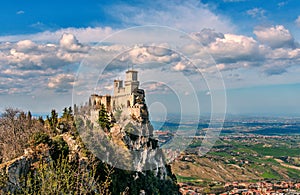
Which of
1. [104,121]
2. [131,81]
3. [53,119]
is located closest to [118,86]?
[131,81]

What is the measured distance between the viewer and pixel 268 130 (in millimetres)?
194375

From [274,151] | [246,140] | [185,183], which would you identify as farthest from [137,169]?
[246,140]

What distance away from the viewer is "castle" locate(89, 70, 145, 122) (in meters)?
32.4

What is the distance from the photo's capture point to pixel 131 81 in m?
33.0

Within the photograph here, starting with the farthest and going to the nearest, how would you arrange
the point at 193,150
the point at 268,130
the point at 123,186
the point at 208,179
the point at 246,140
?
the point at 268,130 → the point at 246,140 → the point at 193,150 → the point at 208,179 → the point at 123,186

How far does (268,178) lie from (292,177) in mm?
7553

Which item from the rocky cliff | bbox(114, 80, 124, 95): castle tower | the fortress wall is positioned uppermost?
bbox(114, 80, 124, 95): castle tower

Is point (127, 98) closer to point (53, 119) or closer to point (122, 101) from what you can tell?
point (122, 101)

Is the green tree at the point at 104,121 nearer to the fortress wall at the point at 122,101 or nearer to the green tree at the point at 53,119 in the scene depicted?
the fortress wall at the point at 122,101

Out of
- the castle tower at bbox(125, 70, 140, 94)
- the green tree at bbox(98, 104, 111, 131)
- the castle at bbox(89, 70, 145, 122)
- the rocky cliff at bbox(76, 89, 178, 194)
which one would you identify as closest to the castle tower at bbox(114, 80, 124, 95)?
the castle at bbox(89, 70, 145, 122)

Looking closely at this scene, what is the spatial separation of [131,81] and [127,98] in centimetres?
179

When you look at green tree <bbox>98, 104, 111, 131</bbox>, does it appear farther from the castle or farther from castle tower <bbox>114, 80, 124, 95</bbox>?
castle tower <bbox>114, 80, 124, 95</bbox>

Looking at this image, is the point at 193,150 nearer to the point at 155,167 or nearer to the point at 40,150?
the point at 155,167

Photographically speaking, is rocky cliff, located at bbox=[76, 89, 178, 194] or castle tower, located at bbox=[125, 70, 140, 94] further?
castle tower, located at bbox=[125, 70, 140, 94]
